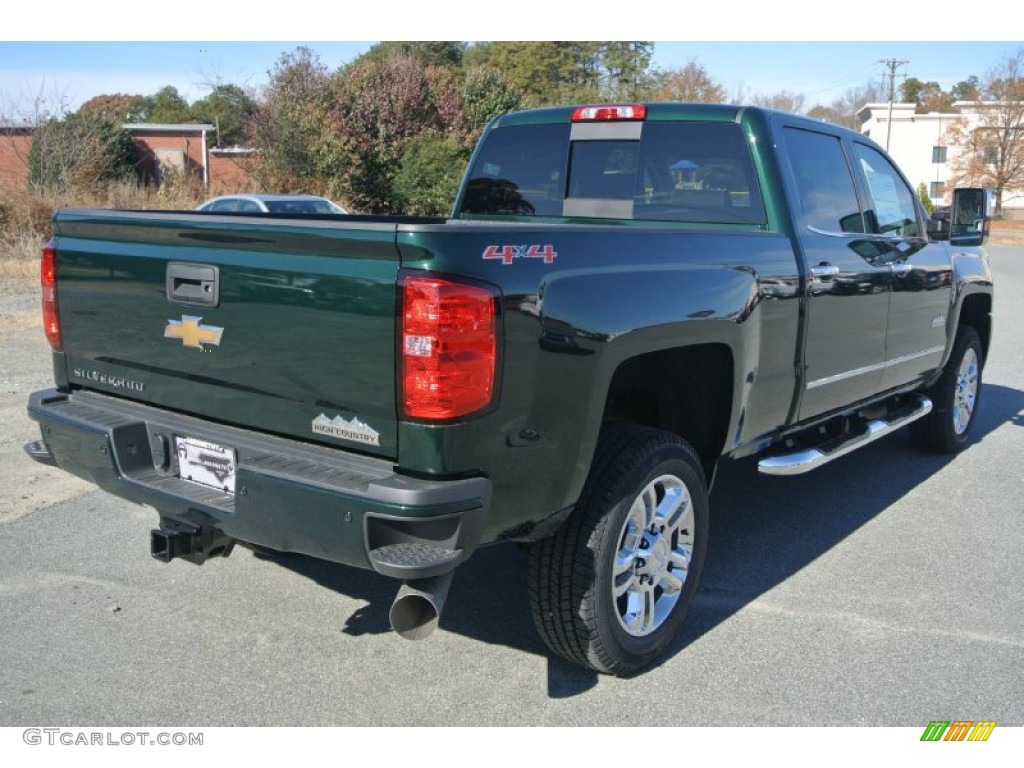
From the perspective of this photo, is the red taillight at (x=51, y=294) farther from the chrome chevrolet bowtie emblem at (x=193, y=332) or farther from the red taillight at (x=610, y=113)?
the red taillight at (x=610, y=113)

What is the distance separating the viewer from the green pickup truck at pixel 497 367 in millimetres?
2684

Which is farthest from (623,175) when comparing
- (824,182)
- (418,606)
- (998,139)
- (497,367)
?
(998,139)

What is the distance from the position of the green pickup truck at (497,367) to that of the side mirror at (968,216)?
1.59 metres

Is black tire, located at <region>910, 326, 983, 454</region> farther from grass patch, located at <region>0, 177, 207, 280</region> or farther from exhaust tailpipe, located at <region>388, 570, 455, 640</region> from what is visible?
grass patch, located at <region>0, 177, 207, 280</region>

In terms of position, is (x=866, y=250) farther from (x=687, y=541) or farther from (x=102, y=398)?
(x=102, y=398)

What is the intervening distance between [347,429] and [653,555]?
1.36 m

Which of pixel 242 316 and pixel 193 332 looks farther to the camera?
pixel 193 332

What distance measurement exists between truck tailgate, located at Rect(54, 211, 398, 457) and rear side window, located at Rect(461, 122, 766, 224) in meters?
2.17

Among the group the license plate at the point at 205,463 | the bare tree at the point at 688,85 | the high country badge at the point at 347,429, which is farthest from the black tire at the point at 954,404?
the bare tree at the point at 688,85

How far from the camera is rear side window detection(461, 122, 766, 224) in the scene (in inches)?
175

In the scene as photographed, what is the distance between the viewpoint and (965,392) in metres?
6.84

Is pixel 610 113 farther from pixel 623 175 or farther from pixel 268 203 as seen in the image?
pixel 268 203

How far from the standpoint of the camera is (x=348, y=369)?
2779 mm

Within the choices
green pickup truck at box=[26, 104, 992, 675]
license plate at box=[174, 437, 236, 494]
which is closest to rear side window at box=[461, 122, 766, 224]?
green pickup truck at box=[26, 104, 992, 675]
